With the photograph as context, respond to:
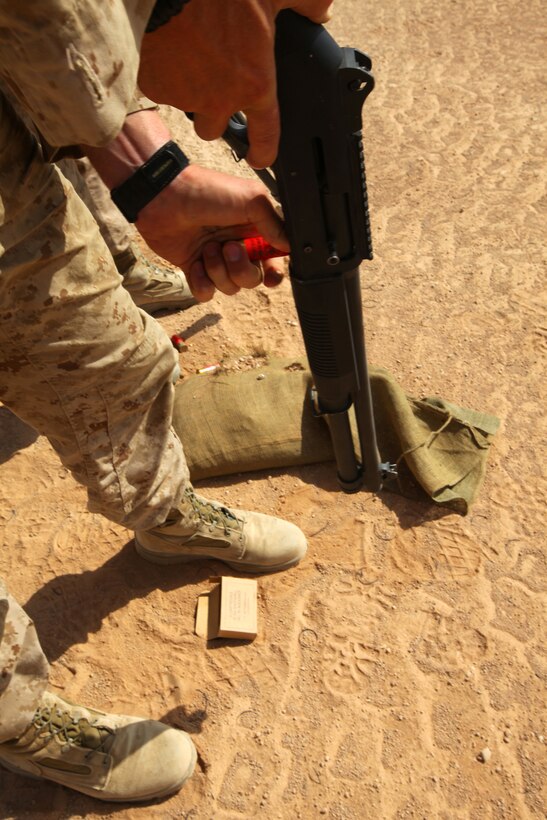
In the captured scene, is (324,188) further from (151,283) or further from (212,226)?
(151,283)

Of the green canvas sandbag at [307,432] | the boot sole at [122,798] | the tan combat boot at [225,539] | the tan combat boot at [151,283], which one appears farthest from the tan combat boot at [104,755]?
the tan combat boot at [151,283]

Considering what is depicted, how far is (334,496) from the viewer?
2.65 metres

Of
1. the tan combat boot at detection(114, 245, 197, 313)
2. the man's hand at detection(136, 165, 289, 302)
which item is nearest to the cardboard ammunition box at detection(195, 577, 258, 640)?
the man's hand at detection(136, 165, 289, 302)

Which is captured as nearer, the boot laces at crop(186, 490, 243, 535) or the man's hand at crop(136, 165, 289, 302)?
the man's hand at crop(136, 165, 289, 302)

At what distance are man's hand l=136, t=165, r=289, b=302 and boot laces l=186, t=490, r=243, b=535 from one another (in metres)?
0.70

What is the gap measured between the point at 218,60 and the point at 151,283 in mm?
2100

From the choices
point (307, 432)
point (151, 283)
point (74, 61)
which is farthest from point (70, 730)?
point (151, 283)

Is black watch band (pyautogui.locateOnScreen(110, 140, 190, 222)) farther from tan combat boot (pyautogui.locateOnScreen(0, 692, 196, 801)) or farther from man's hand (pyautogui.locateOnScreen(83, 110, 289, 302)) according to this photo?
tan combat boot (pyautogui.locateOnScreen(0, 692, 196, 801))

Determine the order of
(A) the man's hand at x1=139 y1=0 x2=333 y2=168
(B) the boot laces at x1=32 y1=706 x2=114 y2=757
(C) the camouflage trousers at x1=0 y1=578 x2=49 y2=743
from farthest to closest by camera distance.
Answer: (B) the boot laces at x1=32 y1=706 x2=114 y2=757 → (C) the camouflage trousers at x1=0 y1=578 x2=49 y2=743 → (A) the man's hand at x1=139 y1=0 x2=333 y2=168

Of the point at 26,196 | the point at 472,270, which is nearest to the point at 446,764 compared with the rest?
the point at 26,196

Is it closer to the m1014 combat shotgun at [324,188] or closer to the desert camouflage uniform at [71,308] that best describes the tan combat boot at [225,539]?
the desert camouflage uniform at [71,308]

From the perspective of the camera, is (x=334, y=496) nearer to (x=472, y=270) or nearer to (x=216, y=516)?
(x=216, y=516)

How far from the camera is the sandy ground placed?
1990 millimetres

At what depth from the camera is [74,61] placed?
1.01 metres
